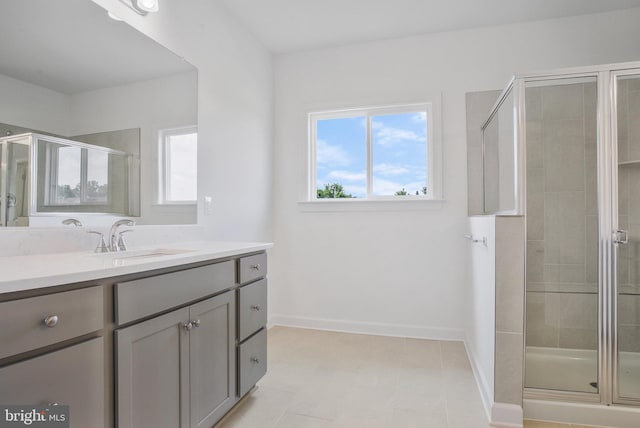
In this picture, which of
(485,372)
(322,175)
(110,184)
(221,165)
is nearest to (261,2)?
(221,165)

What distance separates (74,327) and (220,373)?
2.56ft

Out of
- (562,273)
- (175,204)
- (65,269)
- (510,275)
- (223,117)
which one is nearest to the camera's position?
(65,269)

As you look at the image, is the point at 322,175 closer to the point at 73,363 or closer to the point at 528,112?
the point at 528,112

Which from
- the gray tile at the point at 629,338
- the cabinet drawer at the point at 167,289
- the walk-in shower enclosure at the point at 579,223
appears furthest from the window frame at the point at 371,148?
the cabinet drawer at the point at 167,289

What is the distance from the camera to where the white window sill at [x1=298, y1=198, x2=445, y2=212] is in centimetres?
288

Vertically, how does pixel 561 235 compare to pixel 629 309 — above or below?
above

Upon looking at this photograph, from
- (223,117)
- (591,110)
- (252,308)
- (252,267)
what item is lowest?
(252,308)

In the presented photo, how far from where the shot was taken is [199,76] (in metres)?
2.22

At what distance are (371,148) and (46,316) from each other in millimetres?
2698

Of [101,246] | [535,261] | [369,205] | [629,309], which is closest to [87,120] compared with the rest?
[101,246]

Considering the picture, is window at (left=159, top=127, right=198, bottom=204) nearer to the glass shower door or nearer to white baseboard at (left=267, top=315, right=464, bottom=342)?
white baseboard at (left=267, top=315, right=464, bottom=342)

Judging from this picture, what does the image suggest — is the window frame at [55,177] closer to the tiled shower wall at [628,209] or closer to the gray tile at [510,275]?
the gray tile at [510,275]

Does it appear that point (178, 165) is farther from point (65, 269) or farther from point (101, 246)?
point (65, 269)

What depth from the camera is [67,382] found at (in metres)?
0.90
